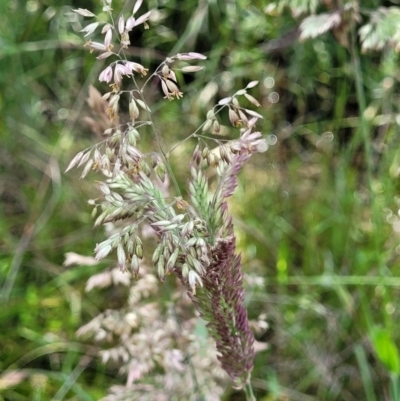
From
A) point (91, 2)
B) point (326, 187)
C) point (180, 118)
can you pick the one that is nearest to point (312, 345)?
point (326, 187)

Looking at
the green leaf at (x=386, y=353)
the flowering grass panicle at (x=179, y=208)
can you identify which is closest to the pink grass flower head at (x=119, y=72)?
the flowering grass panicle at (x=179, y=208)

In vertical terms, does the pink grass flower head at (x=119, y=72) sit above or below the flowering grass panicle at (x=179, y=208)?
above

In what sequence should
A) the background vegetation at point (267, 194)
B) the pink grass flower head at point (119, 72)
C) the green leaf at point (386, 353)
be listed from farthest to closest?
the background vegetation at point (267, 194), the green leaf at point (386, 353), the pink grass flower head at point (119, 72)

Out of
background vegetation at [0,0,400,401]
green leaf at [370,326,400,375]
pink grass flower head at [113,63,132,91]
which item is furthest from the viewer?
background vegetation at [0,0,400,401]

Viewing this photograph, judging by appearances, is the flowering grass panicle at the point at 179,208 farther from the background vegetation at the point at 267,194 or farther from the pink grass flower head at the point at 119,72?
the background vegetation at the point at 267,194

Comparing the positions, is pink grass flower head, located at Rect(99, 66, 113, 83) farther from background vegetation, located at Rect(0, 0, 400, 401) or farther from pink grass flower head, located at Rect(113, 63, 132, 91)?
background vegetation, located at Rect(0, 0, 400, 401)

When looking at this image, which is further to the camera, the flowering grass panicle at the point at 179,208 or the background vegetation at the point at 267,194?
the background vegetation at the point at 267,194

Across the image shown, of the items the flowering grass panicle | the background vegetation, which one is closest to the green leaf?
the background vegetation

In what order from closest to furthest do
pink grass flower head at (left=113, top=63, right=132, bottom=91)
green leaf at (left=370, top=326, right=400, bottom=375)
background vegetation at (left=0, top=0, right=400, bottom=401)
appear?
pink grass flower head at (left=113, top=63, right=132, bottom=91) < green leaf at (left=370, top=326, right=400, bottom=375) < background vegetation at (left=0, top=0, right=400, bottom=401)

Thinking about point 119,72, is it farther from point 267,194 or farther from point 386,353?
point 267,194
